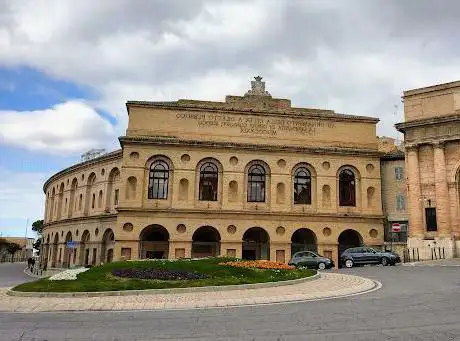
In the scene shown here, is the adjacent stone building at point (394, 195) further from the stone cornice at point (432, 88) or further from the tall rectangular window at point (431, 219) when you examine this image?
the stone cornice at point (432, 88)

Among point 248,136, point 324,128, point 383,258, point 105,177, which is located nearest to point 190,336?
point 383,258

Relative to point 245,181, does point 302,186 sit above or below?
below

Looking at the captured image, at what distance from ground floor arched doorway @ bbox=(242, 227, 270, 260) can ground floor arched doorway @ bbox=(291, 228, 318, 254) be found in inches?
112

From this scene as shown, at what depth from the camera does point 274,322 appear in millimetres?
11266

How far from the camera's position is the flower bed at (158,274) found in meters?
20.3

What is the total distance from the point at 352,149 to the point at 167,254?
19.4 metres

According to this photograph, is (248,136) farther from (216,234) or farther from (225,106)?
(216,234)

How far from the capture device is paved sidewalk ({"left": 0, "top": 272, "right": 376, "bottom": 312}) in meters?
14.5

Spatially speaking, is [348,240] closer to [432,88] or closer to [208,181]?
[208,181]

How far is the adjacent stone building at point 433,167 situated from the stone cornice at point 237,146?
4992 millimetres

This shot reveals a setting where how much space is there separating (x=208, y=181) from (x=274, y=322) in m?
29.6

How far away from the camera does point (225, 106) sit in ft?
138

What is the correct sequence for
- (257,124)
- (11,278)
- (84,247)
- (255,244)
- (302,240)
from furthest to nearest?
1. (84,247)
2. (11,278)
3. (302,240)
4. (257,124)
5. (255,244)

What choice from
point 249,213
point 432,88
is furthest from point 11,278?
point 432,88
